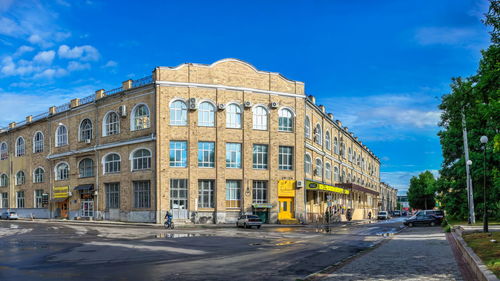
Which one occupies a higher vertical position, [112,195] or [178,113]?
[178,113]

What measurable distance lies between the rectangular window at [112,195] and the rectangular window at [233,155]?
38.8ft

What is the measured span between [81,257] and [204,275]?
19.8ft

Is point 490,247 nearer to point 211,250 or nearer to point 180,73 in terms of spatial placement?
point 211,250

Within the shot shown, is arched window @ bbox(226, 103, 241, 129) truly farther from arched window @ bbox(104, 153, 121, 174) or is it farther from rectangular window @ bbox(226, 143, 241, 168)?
arched window @ bbox(104, 153, 121, 174)

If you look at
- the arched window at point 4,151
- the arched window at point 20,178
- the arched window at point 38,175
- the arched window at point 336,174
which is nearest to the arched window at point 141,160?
the arched window at point 38,175

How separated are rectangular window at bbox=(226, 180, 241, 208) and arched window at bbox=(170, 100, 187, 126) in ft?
24.6

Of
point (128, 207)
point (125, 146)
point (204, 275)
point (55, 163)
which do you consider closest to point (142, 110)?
point (125, 146)

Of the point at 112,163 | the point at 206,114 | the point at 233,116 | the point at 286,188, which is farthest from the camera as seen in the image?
the point at 112,163

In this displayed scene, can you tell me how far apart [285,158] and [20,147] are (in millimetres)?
39314

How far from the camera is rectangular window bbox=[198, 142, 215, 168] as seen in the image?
148 feet

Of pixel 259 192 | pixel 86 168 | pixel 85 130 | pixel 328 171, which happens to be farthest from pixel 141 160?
pixel 328 171

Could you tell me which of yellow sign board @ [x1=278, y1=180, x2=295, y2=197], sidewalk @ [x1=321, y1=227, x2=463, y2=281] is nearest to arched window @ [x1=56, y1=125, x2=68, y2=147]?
yellow sign board @ [x1=278, y1=180, x2=295, y2=197]

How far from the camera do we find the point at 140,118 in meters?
46.4

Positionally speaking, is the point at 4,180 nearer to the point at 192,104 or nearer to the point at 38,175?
the point at 38,175
